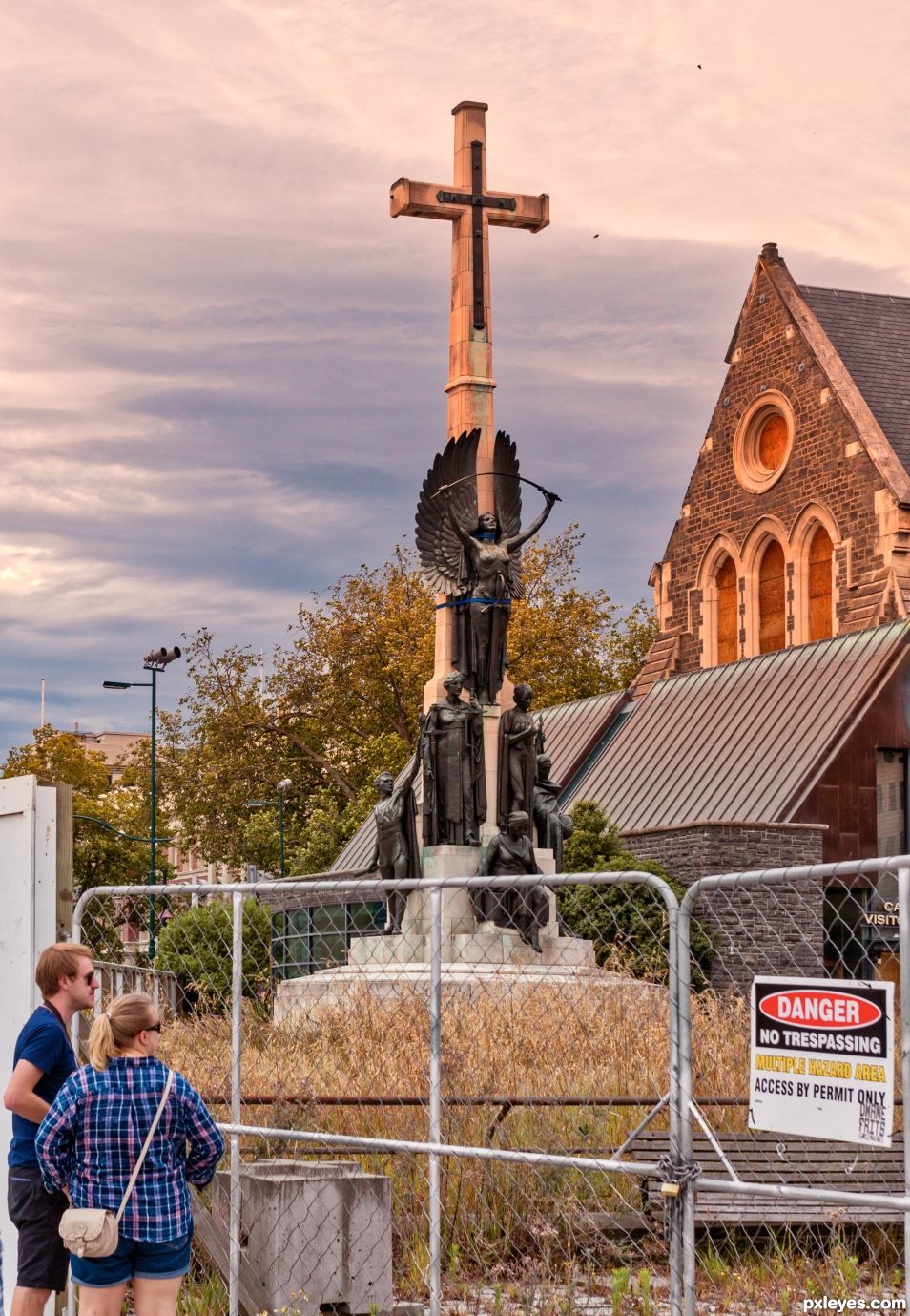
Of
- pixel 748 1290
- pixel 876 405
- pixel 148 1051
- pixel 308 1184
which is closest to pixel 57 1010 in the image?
pixel 148 1051

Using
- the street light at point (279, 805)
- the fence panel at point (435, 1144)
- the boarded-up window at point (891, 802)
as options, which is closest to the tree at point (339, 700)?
the street light at point (279, 805)

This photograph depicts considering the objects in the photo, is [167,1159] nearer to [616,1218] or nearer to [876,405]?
[616,1218]

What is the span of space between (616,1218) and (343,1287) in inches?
76.3

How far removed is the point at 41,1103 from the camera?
23.3 ft

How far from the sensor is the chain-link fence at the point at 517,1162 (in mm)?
7508

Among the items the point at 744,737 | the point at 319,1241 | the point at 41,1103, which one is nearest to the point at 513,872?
the point at 319,1241

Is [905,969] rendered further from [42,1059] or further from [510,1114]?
[510,1114]

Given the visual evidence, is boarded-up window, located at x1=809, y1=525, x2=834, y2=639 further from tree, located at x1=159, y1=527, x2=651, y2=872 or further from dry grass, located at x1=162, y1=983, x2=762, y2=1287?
dry grass, located at x1=162, y1=983, x2=762, y2=1287

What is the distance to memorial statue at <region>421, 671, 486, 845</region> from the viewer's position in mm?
21953

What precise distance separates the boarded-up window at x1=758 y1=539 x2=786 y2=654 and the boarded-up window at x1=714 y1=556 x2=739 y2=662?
851mm

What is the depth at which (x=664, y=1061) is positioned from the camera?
1106 cm

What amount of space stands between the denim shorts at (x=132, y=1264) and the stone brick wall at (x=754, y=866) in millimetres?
25204

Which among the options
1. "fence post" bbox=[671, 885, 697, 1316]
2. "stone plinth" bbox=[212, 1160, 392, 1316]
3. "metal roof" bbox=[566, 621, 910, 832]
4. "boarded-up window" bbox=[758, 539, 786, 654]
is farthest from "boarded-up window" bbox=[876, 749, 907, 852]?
"fence post" bbox=[671, 885, 697, 1316]

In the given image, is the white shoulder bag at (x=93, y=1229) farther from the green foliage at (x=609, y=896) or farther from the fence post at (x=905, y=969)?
the green foliage at (x=609, y=896)
